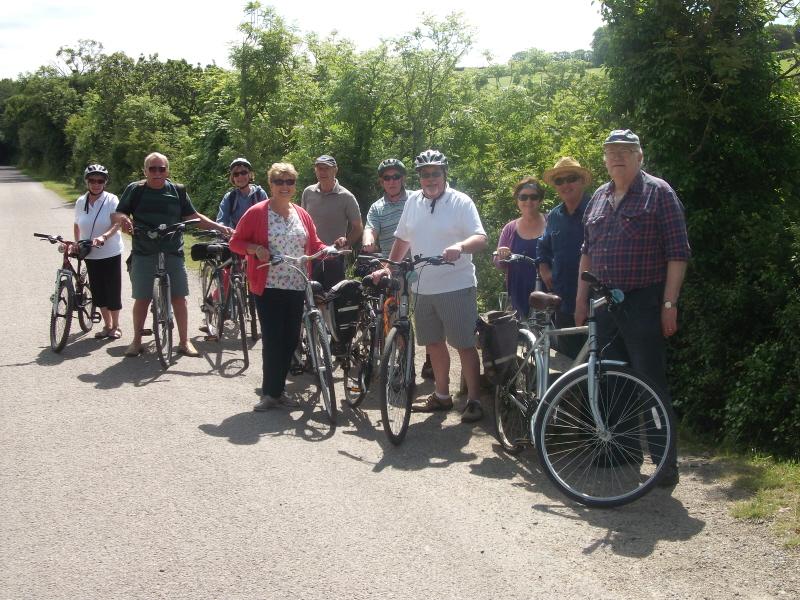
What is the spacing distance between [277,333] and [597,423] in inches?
127

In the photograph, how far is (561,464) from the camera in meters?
6.10

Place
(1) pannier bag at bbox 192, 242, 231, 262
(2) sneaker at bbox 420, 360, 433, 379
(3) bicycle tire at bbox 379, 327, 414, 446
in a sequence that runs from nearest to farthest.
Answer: (3) bicycle tire at bbox 379, 327, 414, 446
(2) sneaker at bbox 420, 360, 433, 379
(1) pannier bag at bbox 192, 242, 231, 262

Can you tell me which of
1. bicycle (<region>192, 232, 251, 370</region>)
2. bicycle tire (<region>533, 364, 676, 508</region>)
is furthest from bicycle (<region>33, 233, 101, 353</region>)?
bicycle tire (<region>533, 364, 676, 508</region>)

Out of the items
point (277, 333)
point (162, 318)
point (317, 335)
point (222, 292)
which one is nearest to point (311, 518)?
point (317, 335)

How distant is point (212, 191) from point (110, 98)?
60.8ft

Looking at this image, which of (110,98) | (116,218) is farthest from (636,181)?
(110,98)

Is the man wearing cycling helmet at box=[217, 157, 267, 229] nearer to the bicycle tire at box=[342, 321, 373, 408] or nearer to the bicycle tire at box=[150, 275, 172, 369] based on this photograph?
the bicycle tire at box=[150, 275, 172, 369]

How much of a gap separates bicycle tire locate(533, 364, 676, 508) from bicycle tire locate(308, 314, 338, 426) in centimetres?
204

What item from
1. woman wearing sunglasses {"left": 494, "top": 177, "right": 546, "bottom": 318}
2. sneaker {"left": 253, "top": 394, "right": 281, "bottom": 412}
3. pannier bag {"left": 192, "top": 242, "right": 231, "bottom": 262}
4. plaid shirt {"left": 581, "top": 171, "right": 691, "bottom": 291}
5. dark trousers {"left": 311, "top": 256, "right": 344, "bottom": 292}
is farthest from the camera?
pannier bag {"left": 192, "top": 242, "right": 231, "bottom": 262}

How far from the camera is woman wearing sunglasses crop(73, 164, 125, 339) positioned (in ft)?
34.4

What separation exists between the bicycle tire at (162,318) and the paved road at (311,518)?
117 centimetres

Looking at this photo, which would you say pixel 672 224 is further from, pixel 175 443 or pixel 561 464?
pixel 175 443

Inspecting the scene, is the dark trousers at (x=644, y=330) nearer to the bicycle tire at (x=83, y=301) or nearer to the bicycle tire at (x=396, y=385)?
the bicycle tire at (x=396, y=385)

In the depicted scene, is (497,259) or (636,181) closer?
(636,181)
